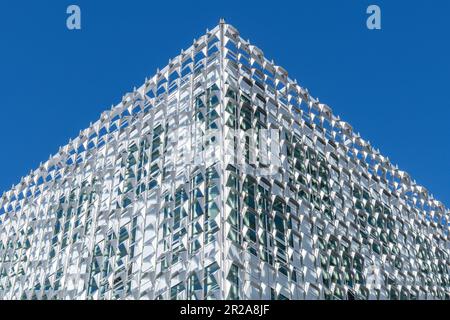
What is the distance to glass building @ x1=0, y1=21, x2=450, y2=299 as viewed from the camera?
1855 inches

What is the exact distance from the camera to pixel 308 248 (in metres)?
51.9

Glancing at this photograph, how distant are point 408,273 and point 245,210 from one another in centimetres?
2052

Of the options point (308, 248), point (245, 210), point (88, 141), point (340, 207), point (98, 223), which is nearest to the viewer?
point (245, 210)

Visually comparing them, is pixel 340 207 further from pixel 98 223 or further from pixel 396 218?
pixel 98 223

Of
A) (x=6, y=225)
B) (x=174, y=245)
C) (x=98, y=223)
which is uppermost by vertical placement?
(x=6, y=225)

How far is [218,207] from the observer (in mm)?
46594

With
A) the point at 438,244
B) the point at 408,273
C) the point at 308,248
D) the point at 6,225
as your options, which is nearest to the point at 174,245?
the point at 308,248

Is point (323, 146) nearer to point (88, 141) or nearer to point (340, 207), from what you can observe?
point (340, 207)

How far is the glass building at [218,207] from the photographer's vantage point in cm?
4712

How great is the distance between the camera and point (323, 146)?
62.2 metres

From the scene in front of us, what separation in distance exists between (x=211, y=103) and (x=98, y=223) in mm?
10614

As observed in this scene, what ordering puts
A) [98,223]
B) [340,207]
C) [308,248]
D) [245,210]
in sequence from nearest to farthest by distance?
[245,210] < [308,248] < [98,223] < [340,207]

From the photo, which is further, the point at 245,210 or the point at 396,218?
the point at 396,218

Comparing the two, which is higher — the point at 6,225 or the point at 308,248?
the point at 6,225
